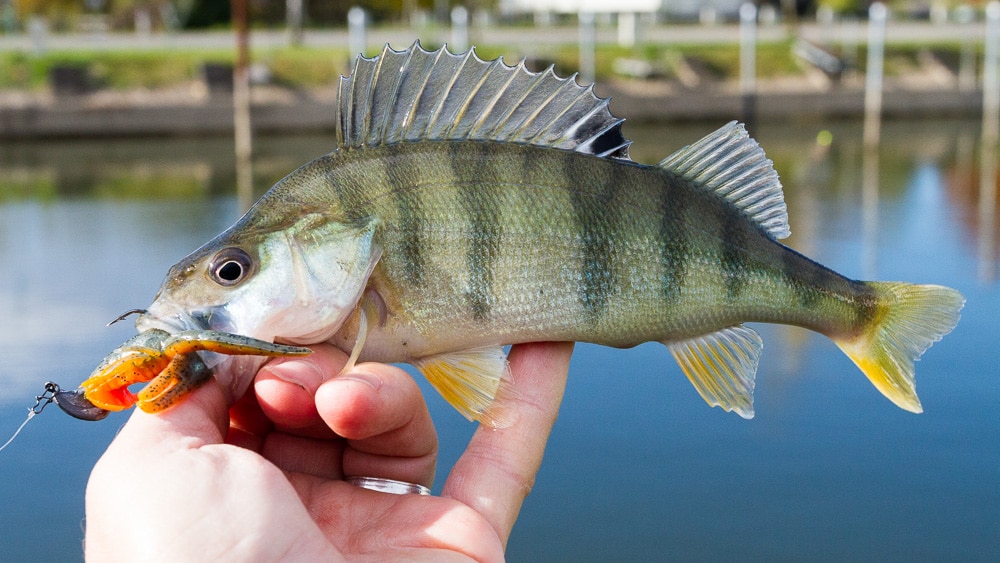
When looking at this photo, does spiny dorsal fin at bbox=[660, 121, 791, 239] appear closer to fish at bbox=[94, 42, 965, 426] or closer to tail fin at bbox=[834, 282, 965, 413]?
fish at bbox=[94, 42, 965, 426]

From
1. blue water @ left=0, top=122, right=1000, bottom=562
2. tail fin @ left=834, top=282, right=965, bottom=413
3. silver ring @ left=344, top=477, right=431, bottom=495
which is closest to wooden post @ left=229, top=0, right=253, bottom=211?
blue water @ left=0, top=122, right=1000, bottom=562

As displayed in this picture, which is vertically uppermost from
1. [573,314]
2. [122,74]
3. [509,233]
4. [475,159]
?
[122,74]

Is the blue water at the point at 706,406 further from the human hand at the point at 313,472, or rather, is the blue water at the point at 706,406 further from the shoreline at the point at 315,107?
the shoreline at the point at 315,107

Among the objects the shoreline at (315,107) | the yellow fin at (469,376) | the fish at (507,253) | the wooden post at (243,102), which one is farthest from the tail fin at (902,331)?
the shoreline at (315,107)

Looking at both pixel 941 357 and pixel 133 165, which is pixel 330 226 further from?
pixel 133 165

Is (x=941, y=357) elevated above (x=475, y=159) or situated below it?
below

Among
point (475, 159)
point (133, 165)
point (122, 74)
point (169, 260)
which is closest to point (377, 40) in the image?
point (122, 74)

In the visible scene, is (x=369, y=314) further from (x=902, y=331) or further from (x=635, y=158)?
(x=635, y=158)
